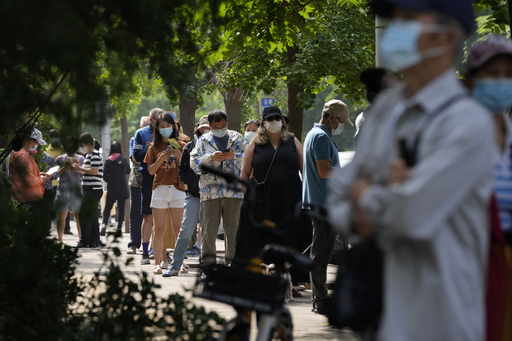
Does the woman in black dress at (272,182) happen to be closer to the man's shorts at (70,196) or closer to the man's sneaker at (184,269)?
the man's sneaker at (184,269)

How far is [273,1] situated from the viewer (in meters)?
8.40

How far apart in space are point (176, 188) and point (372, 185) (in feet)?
28.8

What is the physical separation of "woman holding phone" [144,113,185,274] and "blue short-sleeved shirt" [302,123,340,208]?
3.25 m

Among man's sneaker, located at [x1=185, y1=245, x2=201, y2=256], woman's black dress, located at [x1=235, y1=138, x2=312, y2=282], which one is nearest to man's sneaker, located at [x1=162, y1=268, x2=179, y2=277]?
woman's black dress, located at [x1=235, y1=138, x2=312, y2=282]

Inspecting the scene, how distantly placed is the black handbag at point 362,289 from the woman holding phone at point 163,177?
28.2 feet

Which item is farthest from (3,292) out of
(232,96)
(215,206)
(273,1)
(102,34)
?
(232,96)

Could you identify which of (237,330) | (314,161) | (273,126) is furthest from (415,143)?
(273,126)

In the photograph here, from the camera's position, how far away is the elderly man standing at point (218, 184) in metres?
10.0

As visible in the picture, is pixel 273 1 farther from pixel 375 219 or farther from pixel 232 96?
pixel 232 96

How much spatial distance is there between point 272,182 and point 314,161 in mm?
652

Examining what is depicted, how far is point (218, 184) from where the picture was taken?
9859 millimetres

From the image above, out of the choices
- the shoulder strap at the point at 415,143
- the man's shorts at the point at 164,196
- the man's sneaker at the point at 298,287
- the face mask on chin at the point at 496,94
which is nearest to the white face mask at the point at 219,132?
the man's shorts at the point at 164,196

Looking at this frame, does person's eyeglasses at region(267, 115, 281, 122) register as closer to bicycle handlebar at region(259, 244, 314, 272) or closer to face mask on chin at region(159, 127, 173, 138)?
face mask on chin at region(159, 127, 173, 138)

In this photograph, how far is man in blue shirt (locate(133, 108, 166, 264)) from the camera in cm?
1222
